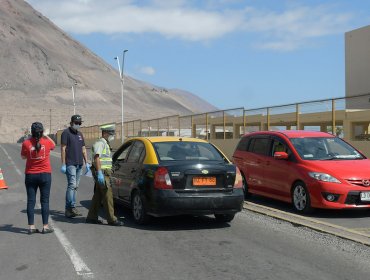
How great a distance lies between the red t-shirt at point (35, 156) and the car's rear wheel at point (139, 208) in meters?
1.57

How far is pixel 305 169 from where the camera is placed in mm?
9547

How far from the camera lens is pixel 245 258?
6.36m

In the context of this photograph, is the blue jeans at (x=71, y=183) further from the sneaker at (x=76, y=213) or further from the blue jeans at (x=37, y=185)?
the blue jeans at (x=37, y=185)

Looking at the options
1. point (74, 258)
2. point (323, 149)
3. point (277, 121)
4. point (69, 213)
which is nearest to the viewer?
point (74, 258)

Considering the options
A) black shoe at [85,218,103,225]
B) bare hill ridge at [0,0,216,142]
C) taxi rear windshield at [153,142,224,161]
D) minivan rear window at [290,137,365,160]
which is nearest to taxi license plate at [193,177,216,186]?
taxi rear windshield at [153,142,224,161]

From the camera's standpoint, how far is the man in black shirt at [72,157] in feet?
30.0

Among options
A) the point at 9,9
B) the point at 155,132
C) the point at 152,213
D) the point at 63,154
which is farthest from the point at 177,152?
the point at 9,9

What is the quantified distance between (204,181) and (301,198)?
96.9 inches

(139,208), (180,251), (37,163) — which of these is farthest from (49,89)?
(180,251)

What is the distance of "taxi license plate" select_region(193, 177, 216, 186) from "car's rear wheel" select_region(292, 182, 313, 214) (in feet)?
7.22

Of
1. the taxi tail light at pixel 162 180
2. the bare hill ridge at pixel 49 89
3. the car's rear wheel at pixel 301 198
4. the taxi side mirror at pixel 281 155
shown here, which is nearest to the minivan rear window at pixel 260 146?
the taxi side mirror at pixel 281 155

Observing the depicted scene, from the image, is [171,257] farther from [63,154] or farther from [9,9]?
[9,9]

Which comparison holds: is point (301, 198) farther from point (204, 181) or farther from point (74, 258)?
point (74, 258)

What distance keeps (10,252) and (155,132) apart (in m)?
31.0
